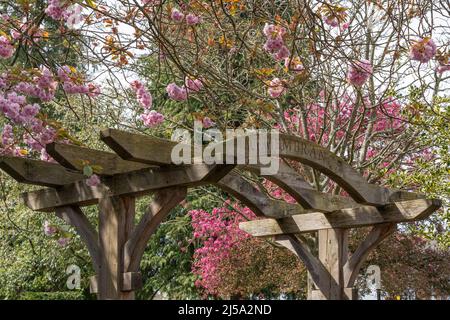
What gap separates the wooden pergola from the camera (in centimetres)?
559

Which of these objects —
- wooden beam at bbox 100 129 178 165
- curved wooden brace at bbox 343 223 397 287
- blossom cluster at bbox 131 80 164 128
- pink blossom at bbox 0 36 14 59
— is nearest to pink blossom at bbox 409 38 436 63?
wooden beam at bbox 100 129 178 165

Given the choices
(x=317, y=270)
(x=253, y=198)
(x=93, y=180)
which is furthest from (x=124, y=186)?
(x=317, y=270)

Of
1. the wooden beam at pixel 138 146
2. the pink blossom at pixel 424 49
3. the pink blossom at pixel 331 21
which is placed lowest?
the wooden beam at pixel 138 146

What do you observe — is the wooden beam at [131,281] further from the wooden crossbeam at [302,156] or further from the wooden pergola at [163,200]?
the wooden crossbeam at [302,156]

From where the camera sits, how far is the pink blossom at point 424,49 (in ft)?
16.4

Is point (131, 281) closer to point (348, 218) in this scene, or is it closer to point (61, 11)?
point (61, 11)

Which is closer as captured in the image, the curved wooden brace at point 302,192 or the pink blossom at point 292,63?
the pink blossom at point 292,63

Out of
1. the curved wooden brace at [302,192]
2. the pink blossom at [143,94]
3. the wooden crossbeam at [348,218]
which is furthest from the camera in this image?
the wooden crossbeam at [348,218]

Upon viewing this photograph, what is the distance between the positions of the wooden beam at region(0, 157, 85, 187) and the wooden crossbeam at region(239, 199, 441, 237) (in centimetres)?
235

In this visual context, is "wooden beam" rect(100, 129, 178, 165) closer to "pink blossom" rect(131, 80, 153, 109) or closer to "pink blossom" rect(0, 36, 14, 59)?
"pink blossom" rect(131, 80, 153, 109)

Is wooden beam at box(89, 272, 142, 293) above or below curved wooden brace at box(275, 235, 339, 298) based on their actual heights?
below

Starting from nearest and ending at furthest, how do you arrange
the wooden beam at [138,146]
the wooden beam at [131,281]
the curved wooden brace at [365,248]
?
the wooden beam at [138,146]
the wooden beam at [131,281]
the curved wooden brace at [365,248]

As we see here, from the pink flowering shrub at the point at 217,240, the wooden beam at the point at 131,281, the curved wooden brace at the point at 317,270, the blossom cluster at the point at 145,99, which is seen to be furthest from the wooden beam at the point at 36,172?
the pink flowering shrub at the point at 217,240
